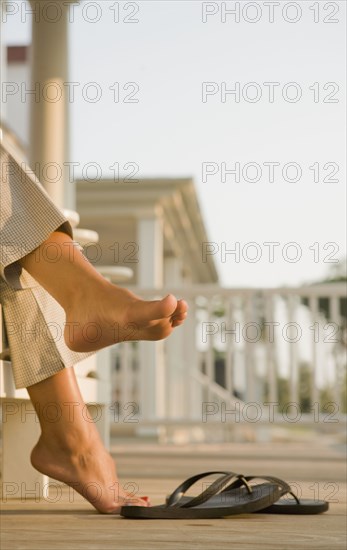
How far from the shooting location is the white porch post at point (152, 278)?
5590 mm

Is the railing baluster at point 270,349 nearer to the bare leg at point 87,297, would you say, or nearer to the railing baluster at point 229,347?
the railing baluster at point 229,347

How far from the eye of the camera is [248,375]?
4379 mm

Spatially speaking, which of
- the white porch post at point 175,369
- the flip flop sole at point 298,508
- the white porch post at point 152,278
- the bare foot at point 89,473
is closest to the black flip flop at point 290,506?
the flip flop sole at point 298,508

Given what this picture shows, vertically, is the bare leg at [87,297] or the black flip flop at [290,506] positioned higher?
the bare leg at [87,297]

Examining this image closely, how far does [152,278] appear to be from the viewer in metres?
6.30

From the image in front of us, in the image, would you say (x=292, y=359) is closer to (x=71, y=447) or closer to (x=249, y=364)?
(x=249, y=364)

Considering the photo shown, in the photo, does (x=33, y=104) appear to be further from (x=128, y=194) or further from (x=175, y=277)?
(x=175, y=277)

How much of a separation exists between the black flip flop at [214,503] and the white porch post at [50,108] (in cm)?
279

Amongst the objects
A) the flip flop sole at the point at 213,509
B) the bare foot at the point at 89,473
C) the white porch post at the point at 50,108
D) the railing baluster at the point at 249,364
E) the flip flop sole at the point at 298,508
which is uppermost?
the white porch post at the point at 50,108

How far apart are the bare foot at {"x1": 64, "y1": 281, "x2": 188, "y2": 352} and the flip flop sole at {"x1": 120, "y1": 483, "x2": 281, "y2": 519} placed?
1.02ft

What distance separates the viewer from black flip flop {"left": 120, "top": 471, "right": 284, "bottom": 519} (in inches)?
58.9

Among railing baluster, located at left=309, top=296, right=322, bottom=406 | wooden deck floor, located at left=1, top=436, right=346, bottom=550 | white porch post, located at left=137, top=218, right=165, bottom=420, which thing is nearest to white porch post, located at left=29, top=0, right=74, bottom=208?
railing baluster, located at left=309, top=296, right=322, bottom=406

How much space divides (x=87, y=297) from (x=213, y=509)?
1.46 feet

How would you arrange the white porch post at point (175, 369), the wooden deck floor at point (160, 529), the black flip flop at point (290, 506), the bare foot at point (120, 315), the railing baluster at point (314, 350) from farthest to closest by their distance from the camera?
1. the white porch post at point (175, 369)
2. the railing baluster at point (314, 350)
3. the black flip flop at point (290, 506)
4. the bare foot at point (120, 315)
5. the wooden deck floor at point (160, 529)
